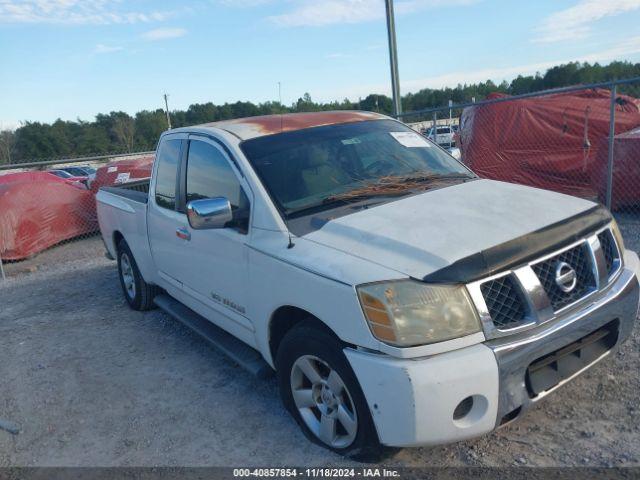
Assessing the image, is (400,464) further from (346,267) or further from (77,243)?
(77,243)

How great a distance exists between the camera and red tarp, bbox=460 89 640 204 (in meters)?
9.58

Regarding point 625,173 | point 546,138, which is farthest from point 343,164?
point 546,138

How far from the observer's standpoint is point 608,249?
3.12 m

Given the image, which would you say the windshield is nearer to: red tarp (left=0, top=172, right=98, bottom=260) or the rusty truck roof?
the rusty truck roof

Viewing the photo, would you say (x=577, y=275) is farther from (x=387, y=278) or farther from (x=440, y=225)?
(x=387, y=278)

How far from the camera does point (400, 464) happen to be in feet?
9.32

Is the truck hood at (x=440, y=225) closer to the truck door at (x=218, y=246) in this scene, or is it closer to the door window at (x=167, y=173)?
the truck door at (x=218, y=246)

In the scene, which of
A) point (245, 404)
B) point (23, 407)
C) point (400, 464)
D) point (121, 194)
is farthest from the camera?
point (121, 194)

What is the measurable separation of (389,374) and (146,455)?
5.63 ft

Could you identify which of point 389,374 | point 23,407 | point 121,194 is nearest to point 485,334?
point 389,374

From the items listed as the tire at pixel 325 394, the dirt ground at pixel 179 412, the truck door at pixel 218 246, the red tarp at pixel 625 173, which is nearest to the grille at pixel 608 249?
the dirt ground at pixel 179 412

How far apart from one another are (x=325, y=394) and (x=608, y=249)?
1.80m

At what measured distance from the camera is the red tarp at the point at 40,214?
979 centimetres

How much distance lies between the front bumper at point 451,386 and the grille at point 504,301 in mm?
78
